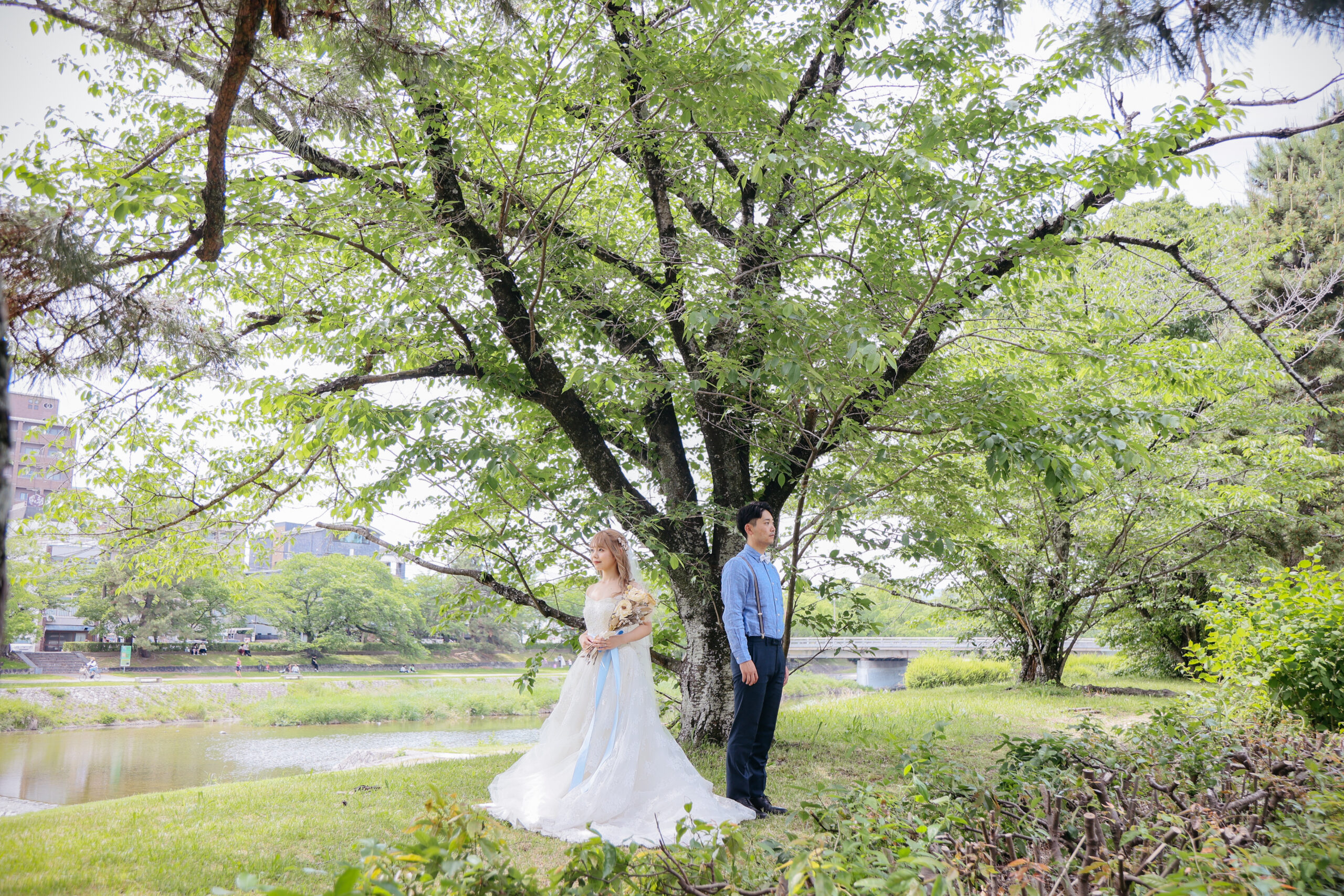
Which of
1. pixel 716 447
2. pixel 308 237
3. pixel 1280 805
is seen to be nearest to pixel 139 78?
pixel 308 237

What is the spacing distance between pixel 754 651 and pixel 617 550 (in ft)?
3.96

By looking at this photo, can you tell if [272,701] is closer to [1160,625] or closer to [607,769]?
[607,769]

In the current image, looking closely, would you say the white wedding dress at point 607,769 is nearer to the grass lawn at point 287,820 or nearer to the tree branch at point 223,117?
the grass lawn at point 287,820

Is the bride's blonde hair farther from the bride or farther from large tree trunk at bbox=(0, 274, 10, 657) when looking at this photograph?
large tree trunk at bbox=(0, 274, 10, 657)

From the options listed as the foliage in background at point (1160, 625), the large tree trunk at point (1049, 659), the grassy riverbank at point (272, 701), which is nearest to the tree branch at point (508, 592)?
the large tree trunk at point (1049, 659)

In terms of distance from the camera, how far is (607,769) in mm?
4766

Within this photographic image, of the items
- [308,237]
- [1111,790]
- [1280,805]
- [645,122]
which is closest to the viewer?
[1280,805]

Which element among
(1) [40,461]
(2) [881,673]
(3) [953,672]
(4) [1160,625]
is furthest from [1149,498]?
(2) [881,673]

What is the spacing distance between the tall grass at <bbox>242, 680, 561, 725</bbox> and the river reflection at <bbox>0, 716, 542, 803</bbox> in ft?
3.18

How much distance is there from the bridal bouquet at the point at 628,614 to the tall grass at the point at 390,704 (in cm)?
2047

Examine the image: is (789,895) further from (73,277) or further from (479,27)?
(479,27)

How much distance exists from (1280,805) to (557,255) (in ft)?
18.7

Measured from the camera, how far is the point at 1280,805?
2.32 m

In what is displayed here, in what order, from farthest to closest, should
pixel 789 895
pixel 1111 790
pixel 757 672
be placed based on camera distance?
pixel 757 672 < pixel 1111 790 < pixel 789 895
